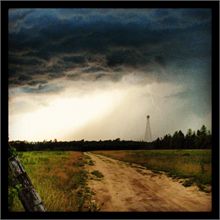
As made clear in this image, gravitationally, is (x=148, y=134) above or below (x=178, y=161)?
above

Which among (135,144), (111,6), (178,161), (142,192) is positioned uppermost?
(111,6)

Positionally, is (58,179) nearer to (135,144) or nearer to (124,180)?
(124,180)

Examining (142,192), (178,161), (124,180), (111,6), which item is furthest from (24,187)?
(111,6)

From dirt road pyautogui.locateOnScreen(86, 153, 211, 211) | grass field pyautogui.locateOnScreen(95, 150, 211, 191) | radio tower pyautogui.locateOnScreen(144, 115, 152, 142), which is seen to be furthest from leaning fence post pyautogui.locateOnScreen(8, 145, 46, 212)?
radio tower pyautogui.locateOnScreen(144, 115, 152, 142)

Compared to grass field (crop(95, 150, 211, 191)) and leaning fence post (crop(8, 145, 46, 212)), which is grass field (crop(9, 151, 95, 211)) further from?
grass field (crop(95, 150, 211, 191))

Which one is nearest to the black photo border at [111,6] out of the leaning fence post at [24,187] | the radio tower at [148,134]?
the leaning fence post at [24,187]

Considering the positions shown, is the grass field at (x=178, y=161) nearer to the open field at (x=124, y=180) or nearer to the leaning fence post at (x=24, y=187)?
the open field at (x=124, y=180)

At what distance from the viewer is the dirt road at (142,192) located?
2.96m

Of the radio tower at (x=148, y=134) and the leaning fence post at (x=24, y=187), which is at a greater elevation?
the radio tower at (x=148, y=134)

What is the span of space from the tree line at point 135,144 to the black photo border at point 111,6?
0.08 m

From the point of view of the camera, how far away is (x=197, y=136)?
118 inches

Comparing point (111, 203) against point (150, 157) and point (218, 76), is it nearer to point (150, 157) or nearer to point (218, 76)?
point (150, 157)

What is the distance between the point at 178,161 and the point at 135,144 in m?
0.32

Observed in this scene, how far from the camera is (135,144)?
119 inches
